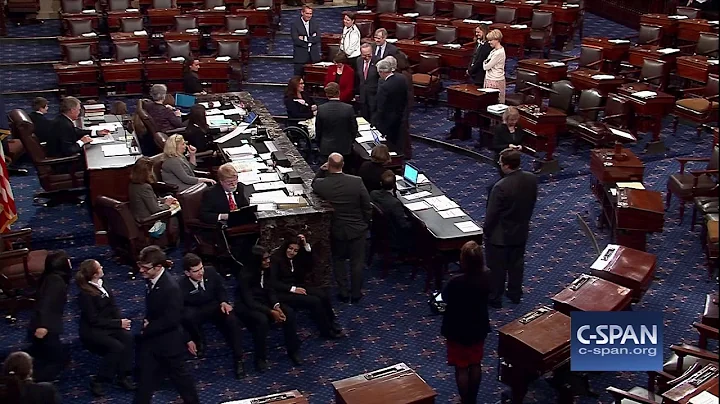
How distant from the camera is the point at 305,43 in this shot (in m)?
12.8

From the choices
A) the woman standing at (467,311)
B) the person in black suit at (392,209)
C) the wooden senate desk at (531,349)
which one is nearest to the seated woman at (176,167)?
the person in black suit at (392,209)

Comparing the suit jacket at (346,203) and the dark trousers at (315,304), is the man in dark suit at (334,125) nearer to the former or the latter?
the suit jacket at (346,203)

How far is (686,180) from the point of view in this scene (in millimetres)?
8977

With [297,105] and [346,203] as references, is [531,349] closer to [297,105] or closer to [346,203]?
[346,203]

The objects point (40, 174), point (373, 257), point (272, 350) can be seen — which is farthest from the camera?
point (40, 174)

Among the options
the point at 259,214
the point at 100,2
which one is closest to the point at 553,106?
the point at 259,214

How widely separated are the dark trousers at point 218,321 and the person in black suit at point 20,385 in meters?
1.38

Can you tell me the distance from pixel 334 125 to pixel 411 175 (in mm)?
1135

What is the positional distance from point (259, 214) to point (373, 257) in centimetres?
167

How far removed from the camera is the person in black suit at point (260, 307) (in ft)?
22.0

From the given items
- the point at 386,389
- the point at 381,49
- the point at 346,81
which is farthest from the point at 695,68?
the point at 386,389

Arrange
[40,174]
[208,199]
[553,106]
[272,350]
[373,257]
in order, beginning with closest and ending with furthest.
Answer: [272,350]
[208,199]
[373,257]
[40,174]
[553,106]

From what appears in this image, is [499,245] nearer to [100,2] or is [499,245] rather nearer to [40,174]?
[40,174]

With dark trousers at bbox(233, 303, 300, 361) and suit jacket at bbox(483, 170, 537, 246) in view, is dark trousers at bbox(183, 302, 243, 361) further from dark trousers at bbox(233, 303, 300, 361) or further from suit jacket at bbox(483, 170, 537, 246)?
suit jacket at bbox(483, 170, 537, 246)
